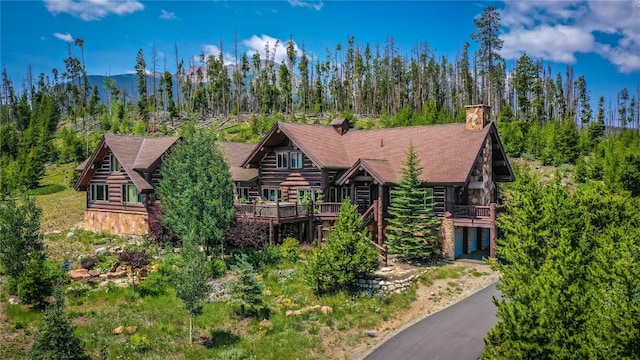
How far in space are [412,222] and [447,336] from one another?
1076 centimetres

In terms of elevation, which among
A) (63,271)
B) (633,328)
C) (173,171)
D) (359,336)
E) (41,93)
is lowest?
(359,336)

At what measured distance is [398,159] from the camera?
111 ft

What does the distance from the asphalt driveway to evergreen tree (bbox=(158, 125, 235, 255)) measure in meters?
12.4

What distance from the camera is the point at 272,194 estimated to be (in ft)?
121

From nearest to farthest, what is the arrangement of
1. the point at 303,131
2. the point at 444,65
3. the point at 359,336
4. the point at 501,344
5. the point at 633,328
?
the point at 633,328
the point at 501,344
the point at 359,336
the point at 303,131
the point at 444,65

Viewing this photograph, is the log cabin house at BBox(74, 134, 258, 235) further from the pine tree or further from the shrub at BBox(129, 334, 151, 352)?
the shrub at BBox(129, 334, 151, 352)

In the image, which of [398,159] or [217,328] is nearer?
[217,328]

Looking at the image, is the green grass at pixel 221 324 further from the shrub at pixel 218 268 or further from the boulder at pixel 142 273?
the shrub at pixel 218 268

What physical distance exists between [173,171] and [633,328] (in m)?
25.7

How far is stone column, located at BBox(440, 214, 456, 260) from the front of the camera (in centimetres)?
2967

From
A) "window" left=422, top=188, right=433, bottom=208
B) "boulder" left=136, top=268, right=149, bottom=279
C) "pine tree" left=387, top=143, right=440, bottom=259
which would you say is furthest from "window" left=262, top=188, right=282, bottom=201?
"boulder" left=136, top=268, right=149, bottom=279

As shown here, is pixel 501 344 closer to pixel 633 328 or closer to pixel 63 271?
pixel 633 328

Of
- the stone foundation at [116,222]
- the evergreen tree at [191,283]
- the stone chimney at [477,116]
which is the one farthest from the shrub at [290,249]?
the stone chimney at [477,116]

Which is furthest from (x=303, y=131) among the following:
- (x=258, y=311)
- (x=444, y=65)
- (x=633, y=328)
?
(x=444, y=65)
